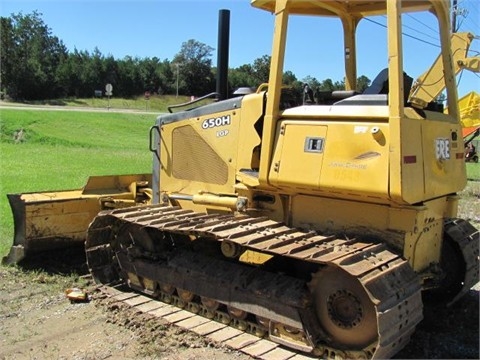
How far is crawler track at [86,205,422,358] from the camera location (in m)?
4.00

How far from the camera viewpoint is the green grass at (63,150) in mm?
12789

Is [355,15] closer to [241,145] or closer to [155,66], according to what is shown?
[241,145]

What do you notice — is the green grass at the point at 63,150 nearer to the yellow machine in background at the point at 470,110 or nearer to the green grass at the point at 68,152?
the green grass at the point at 68,152

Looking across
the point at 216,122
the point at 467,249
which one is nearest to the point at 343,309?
the point at 467,249

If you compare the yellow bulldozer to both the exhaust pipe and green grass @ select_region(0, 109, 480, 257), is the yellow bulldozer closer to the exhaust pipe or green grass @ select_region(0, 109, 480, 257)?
the exhaust pipe

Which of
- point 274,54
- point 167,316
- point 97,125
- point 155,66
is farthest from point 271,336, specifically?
point 155,66

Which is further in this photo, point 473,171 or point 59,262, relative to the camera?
point 473,171

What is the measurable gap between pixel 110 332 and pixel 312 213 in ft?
7.03

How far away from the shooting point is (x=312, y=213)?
4852mm

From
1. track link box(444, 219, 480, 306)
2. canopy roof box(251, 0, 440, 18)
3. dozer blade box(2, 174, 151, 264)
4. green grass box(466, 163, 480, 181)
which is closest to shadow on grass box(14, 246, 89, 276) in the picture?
dozer blade box(2, 174, 151, 264)

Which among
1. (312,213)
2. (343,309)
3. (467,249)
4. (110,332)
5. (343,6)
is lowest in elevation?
(110,332)

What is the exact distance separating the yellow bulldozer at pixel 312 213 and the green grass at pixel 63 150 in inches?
117

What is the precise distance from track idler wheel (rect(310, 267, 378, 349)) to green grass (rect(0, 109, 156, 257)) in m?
4.69

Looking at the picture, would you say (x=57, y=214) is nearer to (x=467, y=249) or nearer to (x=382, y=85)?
(x=382, y=85)
